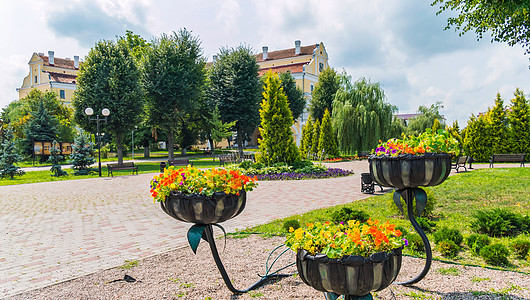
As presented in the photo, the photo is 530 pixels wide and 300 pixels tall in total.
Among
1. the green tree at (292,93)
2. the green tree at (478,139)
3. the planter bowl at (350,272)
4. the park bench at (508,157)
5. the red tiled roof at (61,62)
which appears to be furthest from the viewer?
the red tiled roof at (61,62)

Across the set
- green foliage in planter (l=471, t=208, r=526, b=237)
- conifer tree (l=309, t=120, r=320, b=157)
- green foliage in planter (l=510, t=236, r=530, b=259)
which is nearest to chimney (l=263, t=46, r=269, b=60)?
conifer tree (l=309, t=120, r=320, b=157)

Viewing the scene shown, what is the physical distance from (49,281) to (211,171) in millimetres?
2599

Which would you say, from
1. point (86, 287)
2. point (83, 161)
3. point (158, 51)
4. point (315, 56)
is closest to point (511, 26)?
point (86, 287)

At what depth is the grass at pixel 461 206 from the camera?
5.42 m

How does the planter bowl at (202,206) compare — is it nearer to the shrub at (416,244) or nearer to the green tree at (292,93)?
the shrub at (416,244)

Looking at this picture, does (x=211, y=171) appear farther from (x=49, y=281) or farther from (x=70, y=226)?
(x=70, y=226)

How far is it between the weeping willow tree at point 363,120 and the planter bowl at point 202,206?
23.8 meters

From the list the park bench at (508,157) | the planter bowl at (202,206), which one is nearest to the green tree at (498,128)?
the park bench at (508,157)

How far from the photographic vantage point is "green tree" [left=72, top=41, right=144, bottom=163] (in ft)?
73.6

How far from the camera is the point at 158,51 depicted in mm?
25547

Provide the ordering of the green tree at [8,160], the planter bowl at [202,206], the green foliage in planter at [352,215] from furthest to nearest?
the green tree at [8,160] → the green foliage in planter at [352,215] → the planter bowl at [202,206]

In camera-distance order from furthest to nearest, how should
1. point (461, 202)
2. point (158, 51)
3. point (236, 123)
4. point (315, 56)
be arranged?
point (315, 56) < point (236, 123) < point (158, 51) < point (461, 202)

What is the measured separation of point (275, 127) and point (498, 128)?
16.6 meters

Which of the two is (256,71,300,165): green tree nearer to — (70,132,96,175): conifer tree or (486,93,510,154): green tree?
(70,132,96,175): conifer tree
